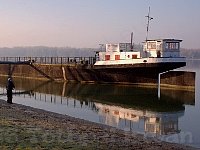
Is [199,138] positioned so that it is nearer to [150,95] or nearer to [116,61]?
[150,95]

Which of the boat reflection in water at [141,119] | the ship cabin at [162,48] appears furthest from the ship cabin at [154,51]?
the boat reflection in water at [141,119]

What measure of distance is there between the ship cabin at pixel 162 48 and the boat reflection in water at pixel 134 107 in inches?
133

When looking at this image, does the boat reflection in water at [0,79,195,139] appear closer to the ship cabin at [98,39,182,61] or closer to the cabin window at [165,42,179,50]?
the ship cabin at [98,39,182,61]

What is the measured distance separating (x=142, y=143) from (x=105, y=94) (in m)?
21.8

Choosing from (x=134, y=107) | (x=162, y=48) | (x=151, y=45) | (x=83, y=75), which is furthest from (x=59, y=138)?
(x=83, y=75)

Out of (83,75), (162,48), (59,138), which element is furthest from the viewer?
(83,75)

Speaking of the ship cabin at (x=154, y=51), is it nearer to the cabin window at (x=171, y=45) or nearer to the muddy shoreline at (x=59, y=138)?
the cabin window at (x=171, y=45)

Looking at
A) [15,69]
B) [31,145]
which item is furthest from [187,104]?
[15,69]

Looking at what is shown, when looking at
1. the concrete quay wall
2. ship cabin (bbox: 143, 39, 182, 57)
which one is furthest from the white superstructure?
the concrete quay wall

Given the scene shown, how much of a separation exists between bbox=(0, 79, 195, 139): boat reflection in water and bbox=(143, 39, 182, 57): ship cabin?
3.38 meters

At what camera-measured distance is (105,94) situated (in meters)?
32.9

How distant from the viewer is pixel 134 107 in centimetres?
2470

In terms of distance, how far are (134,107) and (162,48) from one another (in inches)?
484

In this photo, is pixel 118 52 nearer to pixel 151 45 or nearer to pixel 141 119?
pixel 151 45
